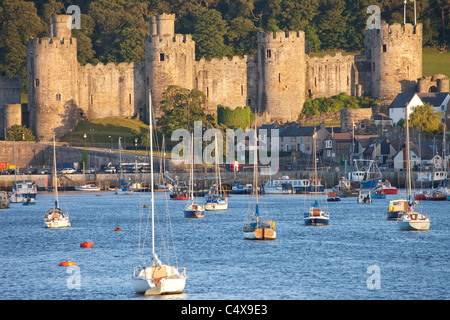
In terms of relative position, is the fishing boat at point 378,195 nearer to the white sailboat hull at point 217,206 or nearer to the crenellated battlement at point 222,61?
the white sailboat hull at point 217,206

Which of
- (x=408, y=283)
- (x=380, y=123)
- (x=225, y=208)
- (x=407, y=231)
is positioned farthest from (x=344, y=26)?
(x=408, y=283)

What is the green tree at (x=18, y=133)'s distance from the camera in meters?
84.1

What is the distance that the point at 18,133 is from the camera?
3314 inches

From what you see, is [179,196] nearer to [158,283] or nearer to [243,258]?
[243,258]

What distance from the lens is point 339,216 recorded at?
58.8 meters

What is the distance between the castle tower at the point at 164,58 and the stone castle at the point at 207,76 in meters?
0.08

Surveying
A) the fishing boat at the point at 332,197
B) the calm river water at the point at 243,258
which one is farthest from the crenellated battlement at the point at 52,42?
the fishing boat at the point at 332,197

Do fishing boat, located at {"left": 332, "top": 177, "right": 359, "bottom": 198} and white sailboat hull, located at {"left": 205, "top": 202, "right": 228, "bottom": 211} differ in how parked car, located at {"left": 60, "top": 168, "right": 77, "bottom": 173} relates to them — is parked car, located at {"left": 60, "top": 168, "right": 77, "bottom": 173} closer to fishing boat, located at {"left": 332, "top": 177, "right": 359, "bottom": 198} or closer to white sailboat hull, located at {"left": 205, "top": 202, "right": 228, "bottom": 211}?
fishing boat, located at {"left": 332, "top": 177, "right": 359, "bottom": 198}

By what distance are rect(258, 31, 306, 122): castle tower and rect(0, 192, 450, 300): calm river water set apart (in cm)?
2735

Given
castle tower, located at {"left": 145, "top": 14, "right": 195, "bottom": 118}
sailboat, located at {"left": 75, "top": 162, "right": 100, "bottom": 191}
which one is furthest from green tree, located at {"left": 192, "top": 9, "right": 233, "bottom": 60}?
sailboat, located at {"left": 75, "top": 162, "right": 100, "bottom": 191}

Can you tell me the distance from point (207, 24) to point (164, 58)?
22138 mm

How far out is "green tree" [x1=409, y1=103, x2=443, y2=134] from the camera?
82250mm
